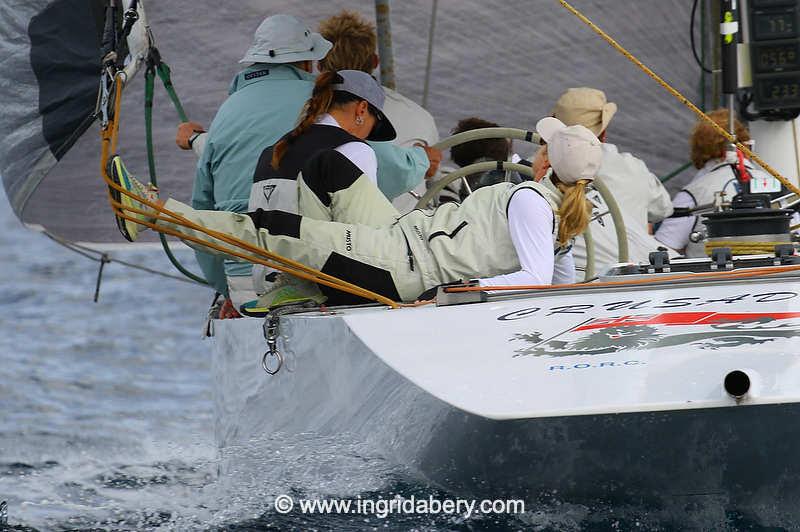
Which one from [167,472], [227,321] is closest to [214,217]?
[227,321]

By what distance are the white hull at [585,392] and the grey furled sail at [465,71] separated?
380 cm

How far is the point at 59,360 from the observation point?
11.3 meters

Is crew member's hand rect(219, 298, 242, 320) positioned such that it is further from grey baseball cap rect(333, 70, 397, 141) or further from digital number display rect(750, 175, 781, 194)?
digital number display rect(750, 175, 781, 194)

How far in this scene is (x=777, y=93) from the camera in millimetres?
5902

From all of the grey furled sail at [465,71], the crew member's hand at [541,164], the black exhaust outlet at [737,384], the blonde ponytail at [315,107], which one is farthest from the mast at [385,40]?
the black exhaust outlet at [737,384]

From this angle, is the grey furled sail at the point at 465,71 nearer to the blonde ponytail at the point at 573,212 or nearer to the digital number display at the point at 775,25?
the digital number display at the point at 775,25

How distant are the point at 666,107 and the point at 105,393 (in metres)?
3.96

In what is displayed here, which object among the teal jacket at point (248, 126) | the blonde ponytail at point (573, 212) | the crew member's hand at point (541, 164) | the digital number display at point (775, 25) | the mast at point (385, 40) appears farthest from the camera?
the mast at point (385, 40)

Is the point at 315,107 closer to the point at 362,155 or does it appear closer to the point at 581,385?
the point at 362,155

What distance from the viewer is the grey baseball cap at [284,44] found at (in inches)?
181

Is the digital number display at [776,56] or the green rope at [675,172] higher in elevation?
the digital number display at [776,56]

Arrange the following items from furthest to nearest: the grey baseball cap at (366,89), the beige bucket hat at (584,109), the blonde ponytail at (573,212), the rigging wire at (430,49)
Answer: the rigging wire at (430,49), the beige bucket hat at (584,109), the grey baseball cap at (366,89), the blonde ponytail at (573,212)

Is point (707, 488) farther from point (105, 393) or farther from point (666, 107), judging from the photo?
point (105, 393)

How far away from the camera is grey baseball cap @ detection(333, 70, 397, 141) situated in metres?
4.10
